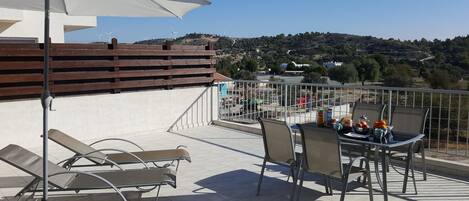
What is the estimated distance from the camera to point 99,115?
8594mm

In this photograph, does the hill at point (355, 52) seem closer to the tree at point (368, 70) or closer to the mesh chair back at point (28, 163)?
the tree at point (368, 70)

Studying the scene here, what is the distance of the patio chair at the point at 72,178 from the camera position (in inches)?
158

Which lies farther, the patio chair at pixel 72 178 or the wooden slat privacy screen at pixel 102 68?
the wooden slat privacy screen at pixel 102 68

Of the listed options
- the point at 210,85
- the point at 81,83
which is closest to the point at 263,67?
the point at 210,85

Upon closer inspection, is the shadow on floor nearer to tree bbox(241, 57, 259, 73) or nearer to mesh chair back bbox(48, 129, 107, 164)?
mesh chair back bbox(48, 129, 107, 164)

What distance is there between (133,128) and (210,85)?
7.17ft

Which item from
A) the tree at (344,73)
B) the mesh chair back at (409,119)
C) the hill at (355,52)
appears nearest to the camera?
the mesh chair back at (409,119)

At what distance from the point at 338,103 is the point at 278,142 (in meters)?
4.06

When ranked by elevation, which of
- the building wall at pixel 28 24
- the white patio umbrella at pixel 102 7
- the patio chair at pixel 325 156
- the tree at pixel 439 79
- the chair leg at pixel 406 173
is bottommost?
the chair leg at pixel 406 173

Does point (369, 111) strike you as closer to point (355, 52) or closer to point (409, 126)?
point (409, 126)

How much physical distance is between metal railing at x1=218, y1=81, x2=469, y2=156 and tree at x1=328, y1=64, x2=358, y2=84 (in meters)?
16.6

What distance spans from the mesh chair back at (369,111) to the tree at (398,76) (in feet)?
53.4

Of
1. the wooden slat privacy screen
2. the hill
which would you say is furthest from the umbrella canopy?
the hill

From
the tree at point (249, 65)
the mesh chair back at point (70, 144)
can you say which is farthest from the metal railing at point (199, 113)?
the tree at point (249, 65)
